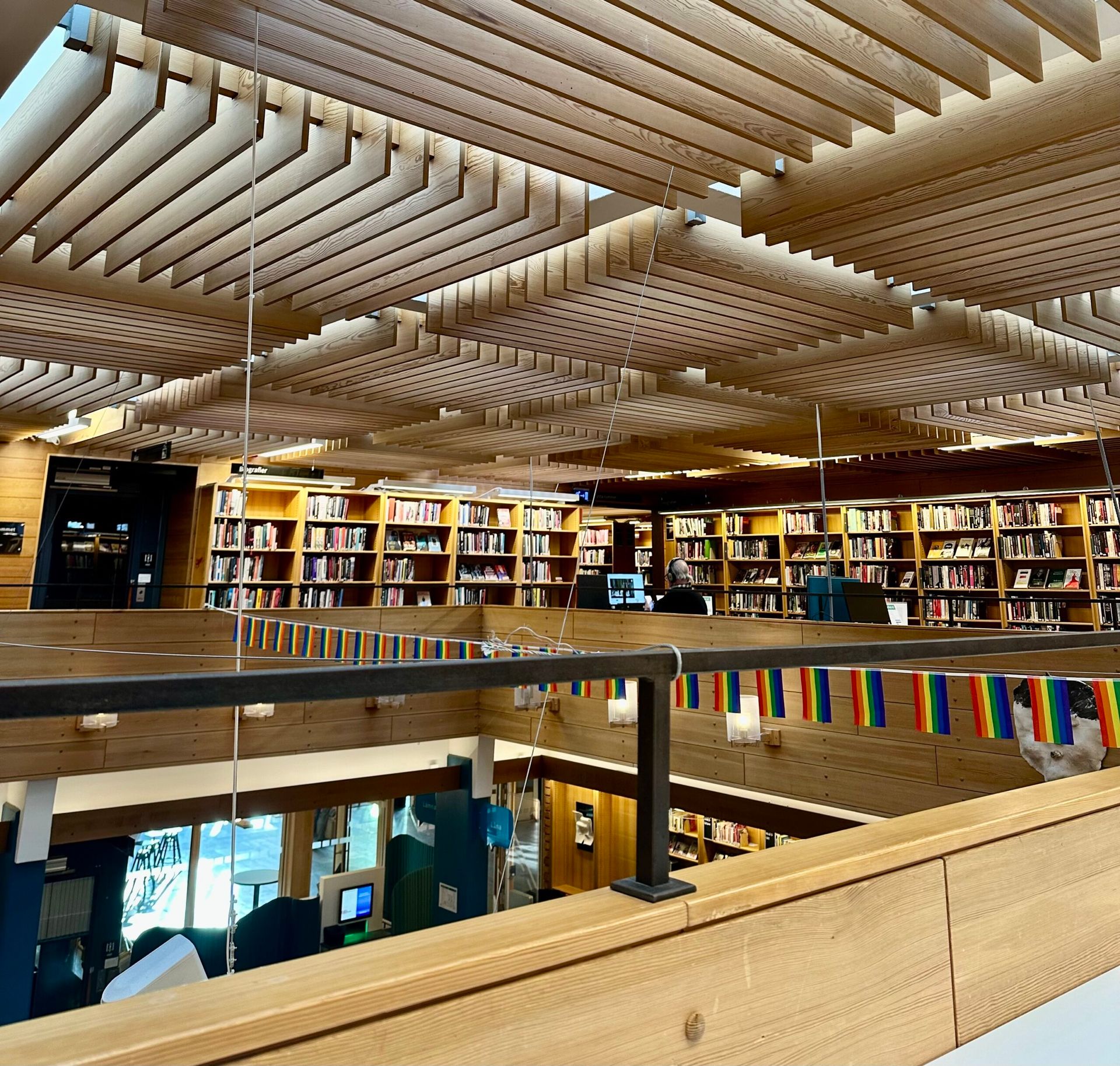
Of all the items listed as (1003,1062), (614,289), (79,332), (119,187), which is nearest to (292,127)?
(119,187)

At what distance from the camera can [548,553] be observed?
11.5 m

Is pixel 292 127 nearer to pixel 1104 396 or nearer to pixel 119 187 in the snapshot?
pixel 119 187

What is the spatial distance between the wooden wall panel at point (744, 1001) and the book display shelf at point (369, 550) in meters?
7.97

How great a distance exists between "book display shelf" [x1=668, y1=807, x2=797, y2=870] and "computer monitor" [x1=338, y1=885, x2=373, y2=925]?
3989 millimetres

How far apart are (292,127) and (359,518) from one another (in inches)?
302

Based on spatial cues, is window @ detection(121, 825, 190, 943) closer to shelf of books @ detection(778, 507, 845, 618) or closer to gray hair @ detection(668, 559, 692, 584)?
gray hair @ detection(668, 559, 692, 584)

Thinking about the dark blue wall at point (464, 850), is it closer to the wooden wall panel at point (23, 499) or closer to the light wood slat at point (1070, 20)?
the wooden wall panel at point (23, 499)

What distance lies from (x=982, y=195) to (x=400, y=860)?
9405 mm

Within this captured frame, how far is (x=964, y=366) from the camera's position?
4.95 m

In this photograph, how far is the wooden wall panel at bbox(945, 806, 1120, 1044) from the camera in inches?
43.6

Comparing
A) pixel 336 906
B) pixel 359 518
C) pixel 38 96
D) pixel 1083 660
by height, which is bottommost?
pixel 336 906

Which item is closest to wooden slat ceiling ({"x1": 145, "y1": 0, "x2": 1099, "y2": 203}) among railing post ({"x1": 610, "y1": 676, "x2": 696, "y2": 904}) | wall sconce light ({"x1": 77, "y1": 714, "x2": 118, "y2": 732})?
railing post ({"x1": 610, "y1": 676, "x2": 696, "y2": 904})

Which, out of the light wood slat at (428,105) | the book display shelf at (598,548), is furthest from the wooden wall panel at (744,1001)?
the book display shelf at (598,548)

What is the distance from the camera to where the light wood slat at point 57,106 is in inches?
91.7
